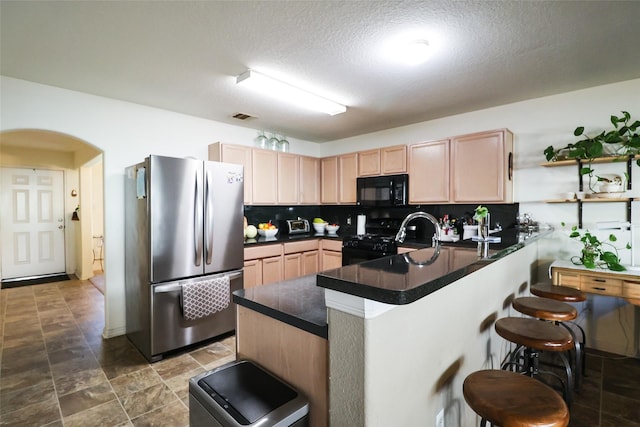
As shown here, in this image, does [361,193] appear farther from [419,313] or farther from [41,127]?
[41,127]

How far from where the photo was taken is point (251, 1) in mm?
1678

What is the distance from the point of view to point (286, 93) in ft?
9.25

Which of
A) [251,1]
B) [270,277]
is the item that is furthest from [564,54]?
[270,277]

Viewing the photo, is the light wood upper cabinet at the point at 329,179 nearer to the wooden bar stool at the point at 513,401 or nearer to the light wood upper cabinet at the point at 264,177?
the light wood upper cabinet at the point at 264,177

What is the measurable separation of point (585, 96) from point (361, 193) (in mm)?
2567

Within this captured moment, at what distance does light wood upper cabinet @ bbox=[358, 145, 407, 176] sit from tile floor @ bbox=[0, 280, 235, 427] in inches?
110

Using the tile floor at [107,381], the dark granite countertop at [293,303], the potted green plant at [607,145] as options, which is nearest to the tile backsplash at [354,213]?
the potted green plant at [607,145]

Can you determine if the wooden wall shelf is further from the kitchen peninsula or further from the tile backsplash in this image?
the kitchen peninsula

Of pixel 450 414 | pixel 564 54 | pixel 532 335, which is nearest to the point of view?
pixel 450 414

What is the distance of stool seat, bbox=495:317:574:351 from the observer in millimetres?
1492

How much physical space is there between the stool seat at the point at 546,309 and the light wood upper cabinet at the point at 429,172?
171cm

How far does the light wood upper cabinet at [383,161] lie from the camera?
395 centimetres

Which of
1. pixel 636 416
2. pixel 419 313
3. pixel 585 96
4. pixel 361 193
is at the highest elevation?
pixel 585 96

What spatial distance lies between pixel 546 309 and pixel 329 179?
338cm
